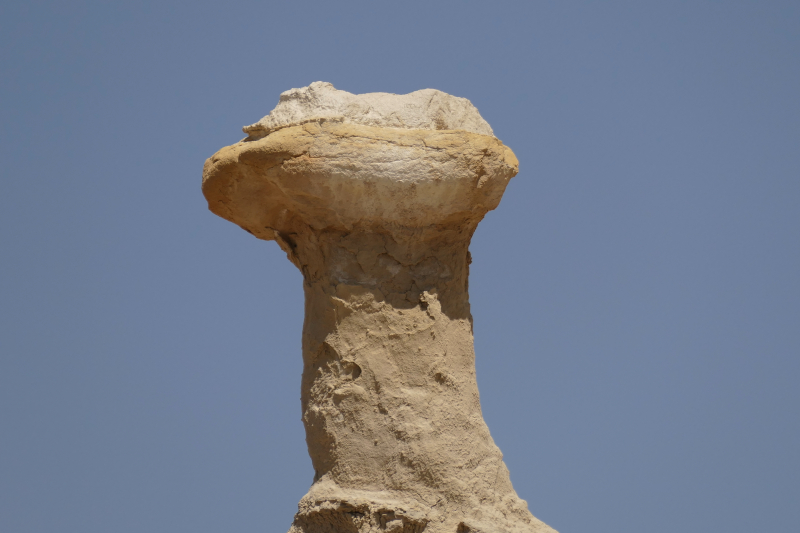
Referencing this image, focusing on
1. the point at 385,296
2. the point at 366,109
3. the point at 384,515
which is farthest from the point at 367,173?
the point at 384,515

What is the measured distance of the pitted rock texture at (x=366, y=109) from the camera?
5.98 m

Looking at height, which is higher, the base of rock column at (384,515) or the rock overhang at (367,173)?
the rock overhang at (367,173)

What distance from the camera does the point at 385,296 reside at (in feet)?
19.7

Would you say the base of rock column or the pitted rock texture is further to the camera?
the pitted rock texture

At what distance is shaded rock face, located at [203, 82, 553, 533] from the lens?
5.75 m

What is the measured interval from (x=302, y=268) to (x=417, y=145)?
3.40 feet

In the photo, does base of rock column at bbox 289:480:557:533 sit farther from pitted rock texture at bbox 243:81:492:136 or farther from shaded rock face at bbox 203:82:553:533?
pitted rock texture at bbox 243:81:492:136

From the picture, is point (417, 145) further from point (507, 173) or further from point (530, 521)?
point (530, 521)

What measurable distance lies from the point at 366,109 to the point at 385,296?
92 cm

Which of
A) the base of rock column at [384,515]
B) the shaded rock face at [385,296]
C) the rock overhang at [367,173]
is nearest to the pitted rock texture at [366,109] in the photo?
the shaded rock face at [385,296]

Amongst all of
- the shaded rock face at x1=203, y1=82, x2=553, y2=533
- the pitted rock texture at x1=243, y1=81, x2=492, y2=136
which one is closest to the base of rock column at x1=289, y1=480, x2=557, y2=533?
the shaded rock face at x1=203, y1=82, x2=553, y2=533

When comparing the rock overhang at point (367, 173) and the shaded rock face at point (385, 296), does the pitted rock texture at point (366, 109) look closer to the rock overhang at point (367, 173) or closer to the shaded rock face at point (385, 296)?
the shaded rock face at point (385, 296)

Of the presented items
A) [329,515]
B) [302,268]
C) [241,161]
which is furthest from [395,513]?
[241,161]

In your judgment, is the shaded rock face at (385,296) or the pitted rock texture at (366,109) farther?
the pitted rock texture at (366,109)
